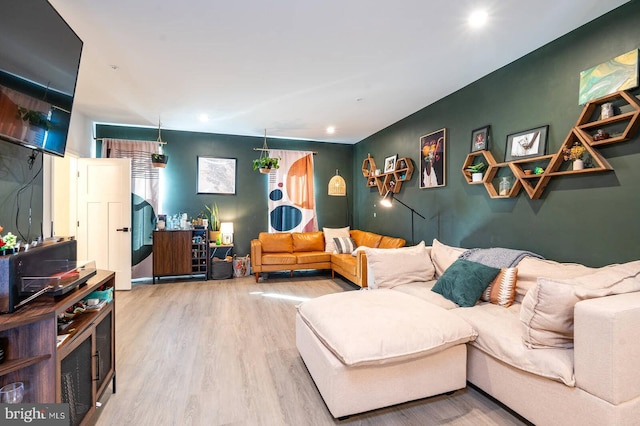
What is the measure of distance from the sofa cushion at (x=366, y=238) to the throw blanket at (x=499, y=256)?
2.09m

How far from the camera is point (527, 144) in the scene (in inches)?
106

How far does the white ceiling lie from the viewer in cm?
211

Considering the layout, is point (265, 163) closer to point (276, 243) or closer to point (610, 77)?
point (276, 243)

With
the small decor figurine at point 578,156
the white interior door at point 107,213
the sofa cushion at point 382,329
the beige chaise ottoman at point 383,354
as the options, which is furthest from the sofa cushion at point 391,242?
the white interior door at point 107,213

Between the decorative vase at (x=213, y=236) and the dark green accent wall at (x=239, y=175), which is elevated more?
the dark green accent wall at (x=239, y=175)

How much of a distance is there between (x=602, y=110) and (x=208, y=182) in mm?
5469

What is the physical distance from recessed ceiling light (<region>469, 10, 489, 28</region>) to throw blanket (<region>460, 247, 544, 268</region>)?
1937 mm

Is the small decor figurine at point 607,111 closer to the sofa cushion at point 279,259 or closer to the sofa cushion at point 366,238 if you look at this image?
→ the sofa cushion at point 366,238

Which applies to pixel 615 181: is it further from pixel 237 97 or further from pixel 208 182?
pixel 208 182

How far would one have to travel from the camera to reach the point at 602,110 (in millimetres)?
2139

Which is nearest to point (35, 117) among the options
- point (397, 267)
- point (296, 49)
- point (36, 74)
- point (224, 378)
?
point (36, 74)

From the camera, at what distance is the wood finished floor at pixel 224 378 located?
1.81 m

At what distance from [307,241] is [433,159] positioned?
8.88 ft

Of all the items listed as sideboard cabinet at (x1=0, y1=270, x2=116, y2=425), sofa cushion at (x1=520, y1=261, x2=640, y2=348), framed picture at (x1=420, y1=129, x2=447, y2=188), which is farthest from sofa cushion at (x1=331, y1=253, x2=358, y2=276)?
sideboard cabinet at (x1=0, y1=270, x2=116, y2=425)
